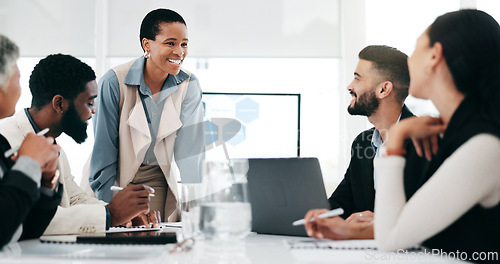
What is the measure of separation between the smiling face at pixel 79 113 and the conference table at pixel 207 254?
916mm

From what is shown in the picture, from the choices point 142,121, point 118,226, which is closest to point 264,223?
point 118,226

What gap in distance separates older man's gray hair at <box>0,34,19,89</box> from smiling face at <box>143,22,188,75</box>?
4.40ft

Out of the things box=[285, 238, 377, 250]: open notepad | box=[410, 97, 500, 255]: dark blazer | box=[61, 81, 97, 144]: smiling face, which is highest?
box=[61, 81, 97, 144]: smiling face

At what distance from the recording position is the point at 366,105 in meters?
2.33

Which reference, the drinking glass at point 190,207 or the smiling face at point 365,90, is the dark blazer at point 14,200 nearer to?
the drinking glass at point 190,207

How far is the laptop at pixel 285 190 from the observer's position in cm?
138

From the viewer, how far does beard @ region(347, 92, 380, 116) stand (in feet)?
7.60

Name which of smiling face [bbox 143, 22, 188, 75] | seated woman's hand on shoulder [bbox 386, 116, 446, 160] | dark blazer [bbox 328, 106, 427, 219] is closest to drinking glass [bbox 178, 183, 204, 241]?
seated woman's hand on shoulder [bbox 386, 116, 446, 160]

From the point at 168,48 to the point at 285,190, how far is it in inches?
61.6

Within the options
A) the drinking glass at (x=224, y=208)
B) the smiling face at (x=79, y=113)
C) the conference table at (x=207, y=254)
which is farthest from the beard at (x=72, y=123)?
the drinking glass at (x=224, y=208)

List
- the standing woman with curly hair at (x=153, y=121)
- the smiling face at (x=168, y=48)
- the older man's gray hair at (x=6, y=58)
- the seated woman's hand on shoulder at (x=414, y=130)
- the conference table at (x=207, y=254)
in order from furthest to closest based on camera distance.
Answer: the smiling face at (x=168, y=48)
the standing woman with curly hair at (x=153, y=121)
the older man's gray hair at (x=6, y=58)
the seated woman's hand on shoulder at (x=414, y=130)
the conference table at (x=207, y=254)

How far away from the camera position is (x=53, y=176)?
1328 millimetres

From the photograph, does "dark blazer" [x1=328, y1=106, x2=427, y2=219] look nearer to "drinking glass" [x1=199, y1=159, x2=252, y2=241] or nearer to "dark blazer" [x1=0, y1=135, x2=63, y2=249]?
"drinking glass" [x1=199, y1=159, x2=252, y2=241]

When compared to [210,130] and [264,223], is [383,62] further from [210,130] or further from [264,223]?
[210,130]
